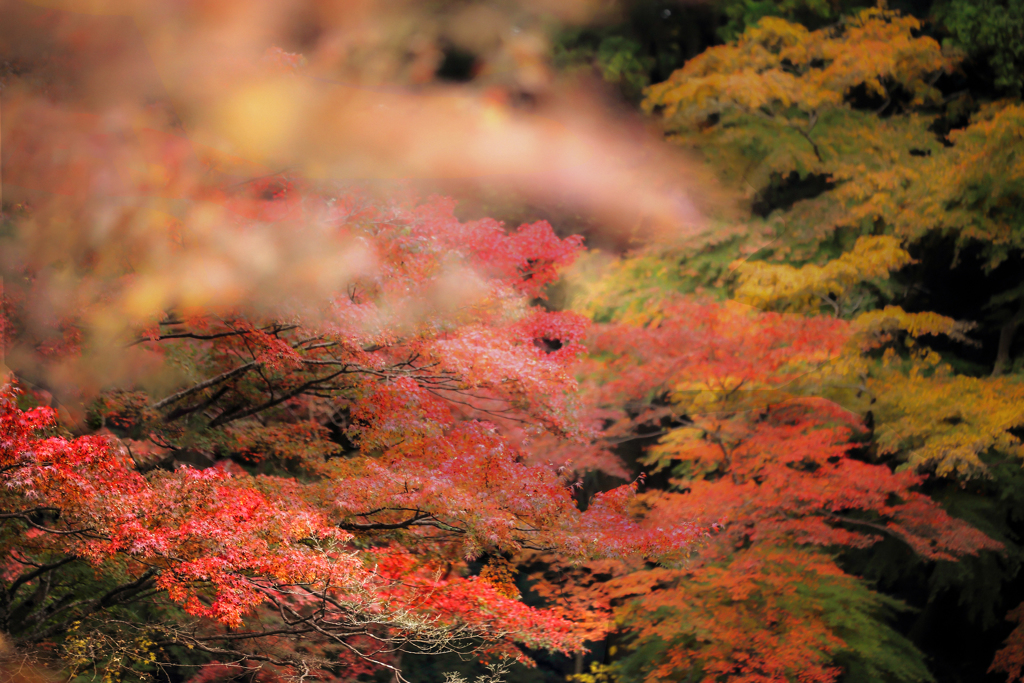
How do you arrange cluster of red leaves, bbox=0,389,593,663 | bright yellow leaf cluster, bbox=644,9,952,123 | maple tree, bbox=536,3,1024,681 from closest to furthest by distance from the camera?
cluster of red leaves, bbox=0,389,593,663, maple tree, bbox=536,3,1024,681, bright yellow leaf cluster, bbox=644,9,952,123

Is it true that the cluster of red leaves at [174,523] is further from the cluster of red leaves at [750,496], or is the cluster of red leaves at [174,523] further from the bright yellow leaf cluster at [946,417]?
the bright yellow leaf cluster at [946,417]

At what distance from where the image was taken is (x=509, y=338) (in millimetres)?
4539

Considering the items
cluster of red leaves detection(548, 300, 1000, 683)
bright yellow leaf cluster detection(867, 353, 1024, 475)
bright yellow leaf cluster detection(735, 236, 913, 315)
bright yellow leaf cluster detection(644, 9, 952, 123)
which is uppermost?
bright yellow leaf cluster detection(644, 9, 952, 123)

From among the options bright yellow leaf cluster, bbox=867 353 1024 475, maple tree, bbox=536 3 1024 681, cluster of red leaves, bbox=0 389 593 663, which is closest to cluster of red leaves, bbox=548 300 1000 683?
maple tree, bbox=536 3 1024 681

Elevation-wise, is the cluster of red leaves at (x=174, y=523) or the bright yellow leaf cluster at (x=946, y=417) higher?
the bright yellow leaf cluster at (x=946, y=417)

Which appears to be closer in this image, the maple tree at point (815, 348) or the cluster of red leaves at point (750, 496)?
the cluster of red leaves at point (750, 496)

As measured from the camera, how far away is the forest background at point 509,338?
3.48 metres

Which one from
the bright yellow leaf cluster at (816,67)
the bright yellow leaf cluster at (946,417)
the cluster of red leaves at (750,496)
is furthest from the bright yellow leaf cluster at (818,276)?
the bright yellow leaf cluster at (816,67)

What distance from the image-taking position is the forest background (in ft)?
11.4

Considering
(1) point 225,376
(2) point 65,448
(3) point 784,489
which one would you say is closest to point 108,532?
(2) point 65,448

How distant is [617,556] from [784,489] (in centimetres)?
146

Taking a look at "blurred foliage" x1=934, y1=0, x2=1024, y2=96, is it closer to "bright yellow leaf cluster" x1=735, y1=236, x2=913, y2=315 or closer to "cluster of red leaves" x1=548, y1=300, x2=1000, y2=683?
"bright yellow leaf cluster" x1=735, y1=236, x2=913, y2=315

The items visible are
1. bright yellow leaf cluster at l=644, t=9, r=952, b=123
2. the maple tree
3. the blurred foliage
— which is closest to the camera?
the maple tree

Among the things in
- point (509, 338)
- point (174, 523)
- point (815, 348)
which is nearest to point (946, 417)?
point (815, 348)
